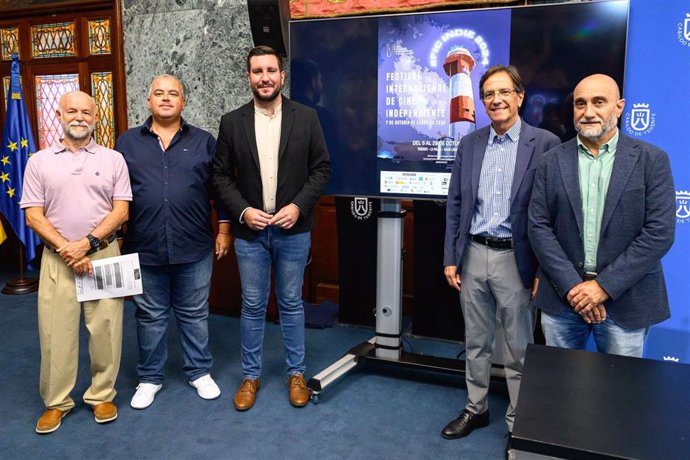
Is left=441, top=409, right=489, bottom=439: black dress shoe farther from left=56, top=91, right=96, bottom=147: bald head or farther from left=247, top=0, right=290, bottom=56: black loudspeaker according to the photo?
left=247, top=0, right=290, bottom=56: black loudspeaker

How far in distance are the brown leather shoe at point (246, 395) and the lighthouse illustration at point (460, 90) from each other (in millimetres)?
1503

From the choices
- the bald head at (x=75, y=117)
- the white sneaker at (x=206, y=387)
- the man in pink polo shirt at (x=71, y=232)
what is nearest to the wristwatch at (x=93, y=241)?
the man in pink polo shirt at (x=71, y=232)

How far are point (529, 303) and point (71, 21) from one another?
14.3 ft

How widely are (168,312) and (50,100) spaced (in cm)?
318

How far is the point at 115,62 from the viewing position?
14.9 feet

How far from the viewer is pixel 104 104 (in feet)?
15.5

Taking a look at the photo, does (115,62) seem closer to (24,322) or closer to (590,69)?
(24,322)

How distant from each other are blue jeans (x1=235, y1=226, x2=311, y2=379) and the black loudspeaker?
5.15 feet

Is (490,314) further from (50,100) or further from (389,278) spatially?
(50,100)

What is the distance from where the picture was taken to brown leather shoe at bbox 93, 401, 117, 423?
2.51 meters

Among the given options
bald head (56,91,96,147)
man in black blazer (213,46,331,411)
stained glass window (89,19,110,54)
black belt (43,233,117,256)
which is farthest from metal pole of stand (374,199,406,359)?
stained glass window (89,19,110,54)

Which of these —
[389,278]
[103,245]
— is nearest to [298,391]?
[389,278]

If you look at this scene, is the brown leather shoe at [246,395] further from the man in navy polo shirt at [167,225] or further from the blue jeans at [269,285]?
the man in navy polo shirt at [167,225]

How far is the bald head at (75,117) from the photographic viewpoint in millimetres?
2344
